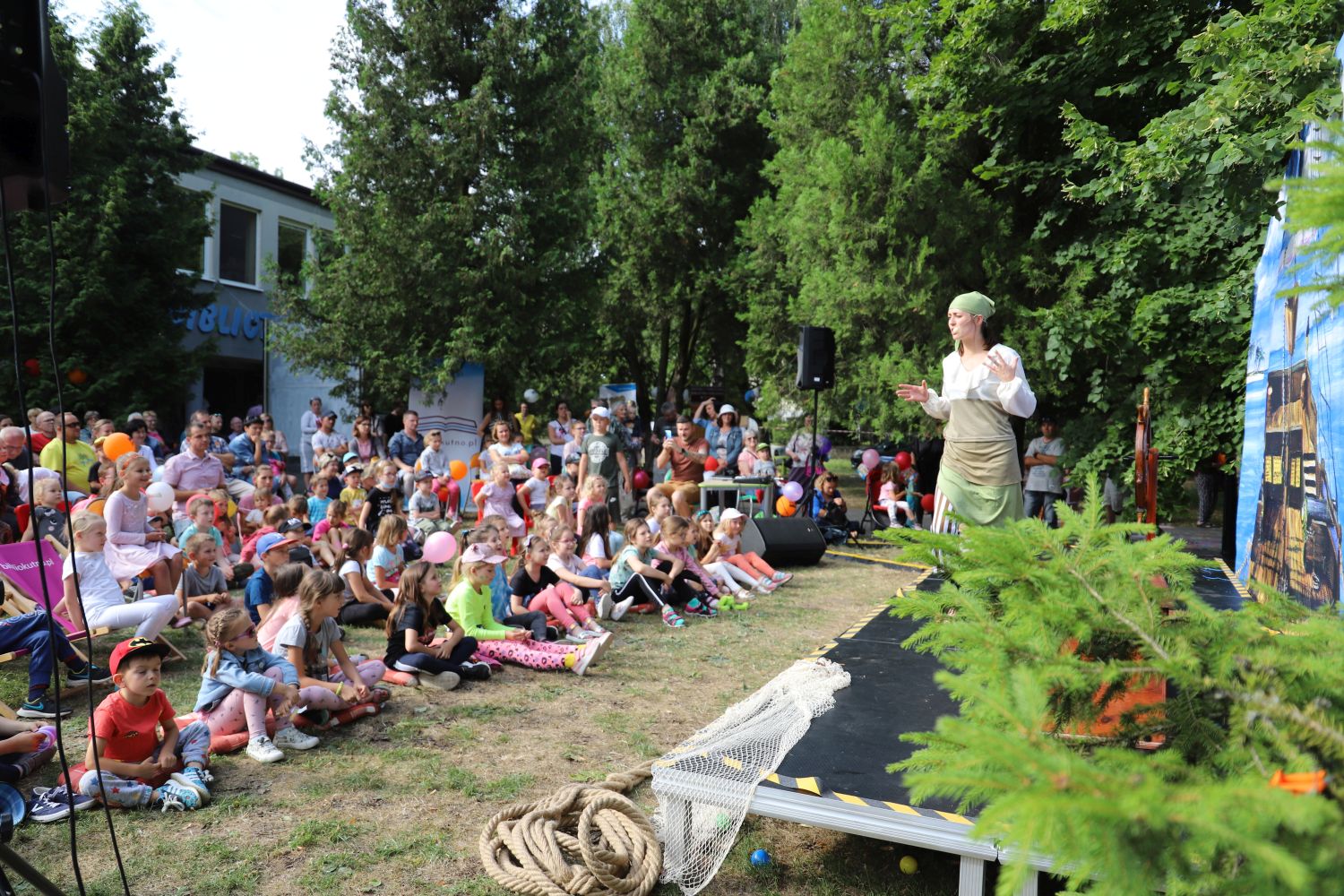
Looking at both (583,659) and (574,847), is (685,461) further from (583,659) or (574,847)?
(574,847)

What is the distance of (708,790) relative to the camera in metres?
3.42

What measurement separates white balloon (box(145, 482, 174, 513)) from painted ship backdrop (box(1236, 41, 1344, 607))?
7.27 metres

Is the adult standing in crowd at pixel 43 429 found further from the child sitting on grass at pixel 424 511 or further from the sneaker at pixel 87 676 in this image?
the sneaker at pixel 87 676

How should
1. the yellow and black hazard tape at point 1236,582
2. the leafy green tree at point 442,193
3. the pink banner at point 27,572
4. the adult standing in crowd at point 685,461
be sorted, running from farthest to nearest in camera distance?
the leafy green tree at point 442,193 < the adult standing in crowd at point 685,461 < the yellow and black hazard tape at point 1236,582 < the pink banner at point 27,572

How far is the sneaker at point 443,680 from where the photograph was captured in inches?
223

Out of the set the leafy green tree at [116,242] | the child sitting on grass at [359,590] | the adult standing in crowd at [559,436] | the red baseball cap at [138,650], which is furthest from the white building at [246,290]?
the red baseball cap at [138,650]

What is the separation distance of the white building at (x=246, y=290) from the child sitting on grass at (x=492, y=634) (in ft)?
47.5

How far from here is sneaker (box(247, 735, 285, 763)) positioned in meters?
4.39

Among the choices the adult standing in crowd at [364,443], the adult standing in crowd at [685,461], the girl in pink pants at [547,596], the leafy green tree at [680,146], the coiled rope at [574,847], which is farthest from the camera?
the leafy green tree at [680,146]

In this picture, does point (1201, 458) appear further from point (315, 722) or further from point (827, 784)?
point (315, 722)

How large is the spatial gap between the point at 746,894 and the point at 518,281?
43.7ft

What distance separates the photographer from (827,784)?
11.0ft

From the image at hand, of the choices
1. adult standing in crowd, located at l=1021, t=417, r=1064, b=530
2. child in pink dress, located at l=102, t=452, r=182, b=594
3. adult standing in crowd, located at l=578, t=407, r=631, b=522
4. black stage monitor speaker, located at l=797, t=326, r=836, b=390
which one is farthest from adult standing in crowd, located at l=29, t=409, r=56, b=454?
adult standing in crowd, located at l=1021, t=417, r=1064, b=530

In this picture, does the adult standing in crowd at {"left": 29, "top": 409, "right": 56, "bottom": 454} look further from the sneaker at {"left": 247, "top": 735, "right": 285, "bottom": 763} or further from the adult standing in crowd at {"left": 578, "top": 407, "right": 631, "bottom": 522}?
the sneaker at {"left": 247, "top": 735, "right": 285, "bottom": 763}
